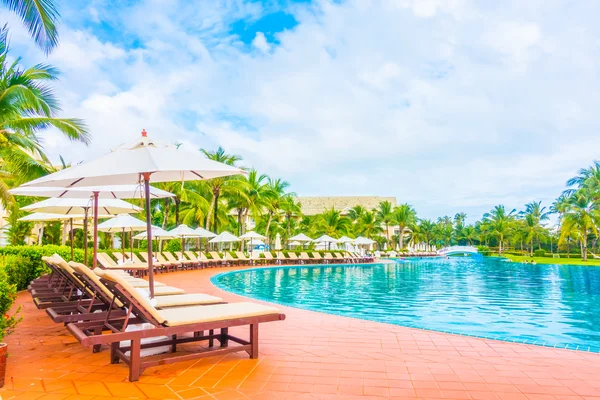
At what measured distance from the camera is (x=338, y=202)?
62.8m

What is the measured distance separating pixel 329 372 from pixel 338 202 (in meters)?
59.4

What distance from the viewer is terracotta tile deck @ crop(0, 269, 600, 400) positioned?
3203 millimetres

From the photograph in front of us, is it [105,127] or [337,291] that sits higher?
[105,127]

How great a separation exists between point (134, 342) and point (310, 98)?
13812mm

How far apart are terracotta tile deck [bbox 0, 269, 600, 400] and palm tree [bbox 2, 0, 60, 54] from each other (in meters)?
5.17

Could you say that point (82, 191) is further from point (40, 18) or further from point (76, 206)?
point (40, 18)

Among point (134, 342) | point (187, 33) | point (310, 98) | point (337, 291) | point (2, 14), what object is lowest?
point (337, 291)

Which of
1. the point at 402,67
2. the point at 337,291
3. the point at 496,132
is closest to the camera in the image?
the point at 337,291

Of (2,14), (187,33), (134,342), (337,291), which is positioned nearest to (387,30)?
(187,33)

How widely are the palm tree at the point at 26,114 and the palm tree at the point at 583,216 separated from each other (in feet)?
111

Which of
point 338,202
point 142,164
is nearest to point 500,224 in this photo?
point 338,202

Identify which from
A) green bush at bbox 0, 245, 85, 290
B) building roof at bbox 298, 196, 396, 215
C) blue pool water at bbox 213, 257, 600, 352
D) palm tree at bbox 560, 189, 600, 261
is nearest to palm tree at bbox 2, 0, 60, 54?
green bush at bbox 0, 245, 85, 290

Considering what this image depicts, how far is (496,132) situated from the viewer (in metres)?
18.6

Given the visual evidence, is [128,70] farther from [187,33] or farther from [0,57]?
[0,57]
